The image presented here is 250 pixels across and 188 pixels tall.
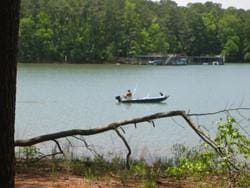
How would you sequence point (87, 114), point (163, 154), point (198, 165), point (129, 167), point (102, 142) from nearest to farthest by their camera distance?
point (198, 165) → point (129, 167) → point (163, 154) → point (102, 142) → point (87, 114)

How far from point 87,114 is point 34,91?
15692 millimetres

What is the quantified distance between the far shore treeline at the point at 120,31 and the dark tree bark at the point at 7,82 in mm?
80735

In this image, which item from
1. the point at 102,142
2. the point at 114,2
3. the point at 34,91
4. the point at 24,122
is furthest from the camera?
the point at 114,2

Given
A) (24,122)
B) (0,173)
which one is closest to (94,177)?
(0,173)

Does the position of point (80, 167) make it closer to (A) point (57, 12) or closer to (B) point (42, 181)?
(B) point (42, 181)

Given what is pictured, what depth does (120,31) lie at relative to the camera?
11144 centimetres

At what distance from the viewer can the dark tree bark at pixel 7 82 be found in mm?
4012

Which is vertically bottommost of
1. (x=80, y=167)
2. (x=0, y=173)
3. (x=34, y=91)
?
(x=34, y=91)

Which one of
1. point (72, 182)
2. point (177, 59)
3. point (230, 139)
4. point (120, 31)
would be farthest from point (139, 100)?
point (177, 59)

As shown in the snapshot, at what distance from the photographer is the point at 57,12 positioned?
108 meters

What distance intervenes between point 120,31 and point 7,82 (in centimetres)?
10796

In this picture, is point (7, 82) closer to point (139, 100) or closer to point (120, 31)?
point (139, 100)

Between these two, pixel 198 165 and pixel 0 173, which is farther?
pixel 198 165

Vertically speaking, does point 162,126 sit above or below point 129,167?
below
